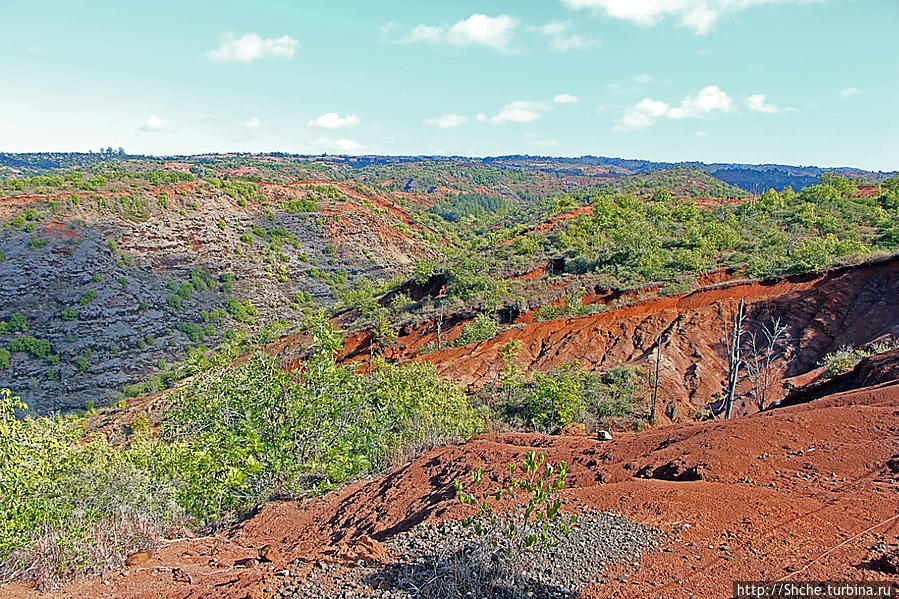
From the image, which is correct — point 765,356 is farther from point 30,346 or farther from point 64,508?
point 30,346

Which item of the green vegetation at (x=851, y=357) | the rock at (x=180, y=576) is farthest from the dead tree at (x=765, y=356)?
the rock at (x=180, y=576)

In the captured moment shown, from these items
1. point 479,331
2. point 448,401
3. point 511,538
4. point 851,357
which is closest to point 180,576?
point 511,538

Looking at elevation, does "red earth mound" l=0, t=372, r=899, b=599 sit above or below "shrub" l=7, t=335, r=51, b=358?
above

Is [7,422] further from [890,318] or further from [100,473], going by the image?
[890,318]

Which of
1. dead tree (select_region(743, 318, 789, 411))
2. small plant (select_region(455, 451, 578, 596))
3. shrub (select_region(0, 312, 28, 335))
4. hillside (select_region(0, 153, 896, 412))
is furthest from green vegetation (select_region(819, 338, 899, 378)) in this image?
shrub (select_region(0, 312, 28, 335))

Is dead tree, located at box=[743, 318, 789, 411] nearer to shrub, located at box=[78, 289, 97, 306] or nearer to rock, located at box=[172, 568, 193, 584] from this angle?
rock, located at box=[172, 568, 193, 584]

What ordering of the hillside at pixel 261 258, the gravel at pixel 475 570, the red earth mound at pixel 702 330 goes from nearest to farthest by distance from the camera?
the gravel at pixel 475 570
the red earth mound at pixel 702 330
the hillside at pixel 261 258

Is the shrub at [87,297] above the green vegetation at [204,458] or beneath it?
beneath

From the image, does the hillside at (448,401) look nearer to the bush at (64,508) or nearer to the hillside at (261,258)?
the bush at (64,508)

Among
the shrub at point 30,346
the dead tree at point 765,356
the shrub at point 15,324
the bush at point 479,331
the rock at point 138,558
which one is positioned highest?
the rock at point 138,558
